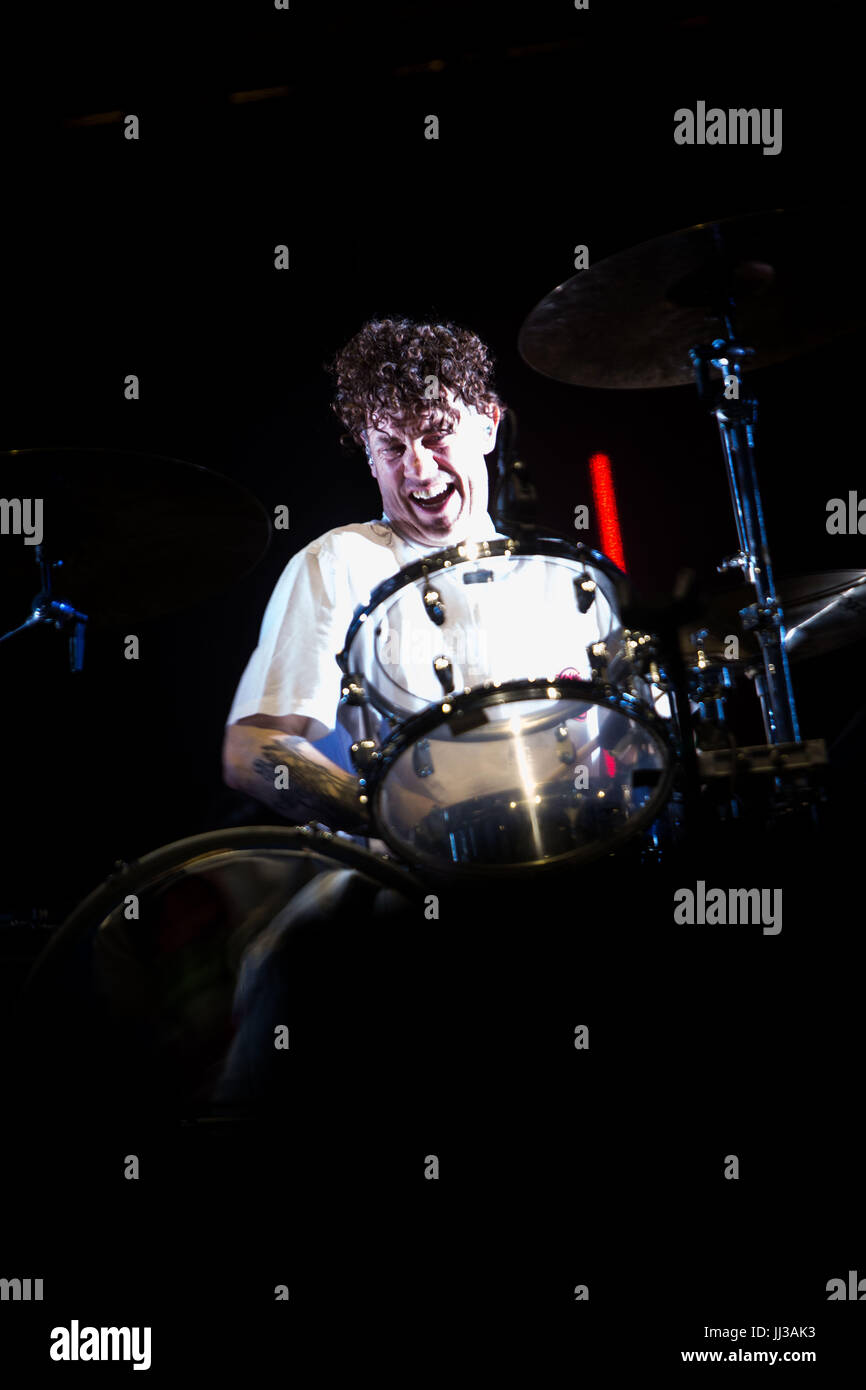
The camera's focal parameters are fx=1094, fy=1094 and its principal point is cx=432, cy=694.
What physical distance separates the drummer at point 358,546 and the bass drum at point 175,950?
0.15 m

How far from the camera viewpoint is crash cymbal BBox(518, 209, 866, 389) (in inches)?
75.7

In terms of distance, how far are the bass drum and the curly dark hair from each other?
1.28 m

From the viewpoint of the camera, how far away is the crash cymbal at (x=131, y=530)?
185 cm

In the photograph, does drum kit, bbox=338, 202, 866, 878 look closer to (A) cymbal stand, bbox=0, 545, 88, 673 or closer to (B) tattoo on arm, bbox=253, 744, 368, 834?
(B) tattoo on arm, bbox=253, 744, 368, 834

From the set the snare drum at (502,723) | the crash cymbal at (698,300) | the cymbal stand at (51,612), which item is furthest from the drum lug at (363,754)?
the crash cymbal at (698,300)

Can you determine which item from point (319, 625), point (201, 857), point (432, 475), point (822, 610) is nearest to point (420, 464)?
point (432, 475)

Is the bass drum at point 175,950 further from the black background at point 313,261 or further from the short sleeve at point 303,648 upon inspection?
the black background at point 313,261

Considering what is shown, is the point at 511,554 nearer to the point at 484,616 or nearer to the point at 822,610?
the point at 484,616

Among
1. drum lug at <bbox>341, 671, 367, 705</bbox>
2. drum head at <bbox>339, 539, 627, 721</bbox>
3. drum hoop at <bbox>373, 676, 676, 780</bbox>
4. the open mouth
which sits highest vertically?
the open mouth

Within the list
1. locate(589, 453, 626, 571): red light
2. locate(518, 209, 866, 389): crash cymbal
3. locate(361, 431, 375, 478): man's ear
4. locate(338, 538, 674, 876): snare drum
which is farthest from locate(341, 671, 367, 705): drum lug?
locate(589, 453, 626, 571): red light

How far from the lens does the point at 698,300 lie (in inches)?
82.2

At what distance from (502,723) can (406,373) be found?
1321 mm
